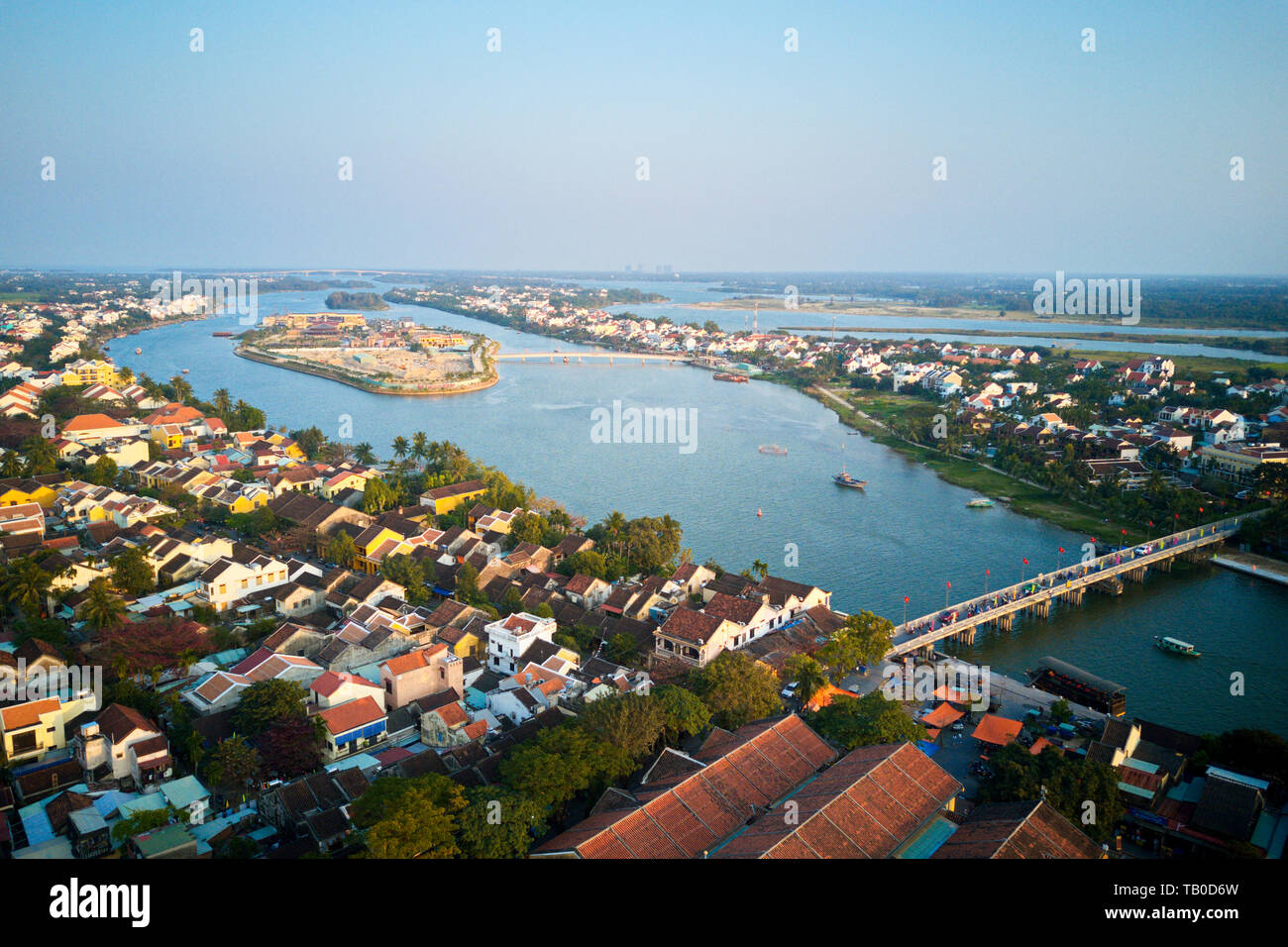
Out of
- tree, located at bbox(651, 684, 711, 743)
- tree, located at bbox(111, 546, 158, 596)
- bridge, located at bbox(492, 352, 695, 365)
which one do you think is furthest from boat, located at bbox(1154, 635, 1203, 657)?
bridge, located at bbox(492, 352, 695, 365)

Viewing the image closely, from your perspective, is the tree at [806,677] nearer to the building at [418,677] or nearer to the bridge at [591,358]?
the building at [418,677]

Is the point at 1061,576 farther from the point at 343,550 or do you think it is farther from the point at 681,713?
the point at 343,550

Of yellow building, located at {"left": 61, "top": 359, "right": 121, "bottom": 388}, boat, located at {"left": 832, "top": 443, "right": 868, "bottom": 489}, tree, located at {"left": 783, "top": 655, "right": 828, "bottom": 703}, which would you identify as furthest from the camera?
yellow building, located at {"left": 61, "top": 359, "right": 121, "bottom": 388}

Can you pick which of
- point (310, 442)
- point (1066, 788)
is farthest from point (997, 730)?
point (310, 442)

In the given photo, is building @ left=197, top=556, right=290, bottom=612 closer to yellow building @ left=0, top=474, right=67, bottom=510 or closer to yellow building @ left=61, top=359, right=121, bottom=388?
yellow building @ left=0, top=474, right=67, bottom=510

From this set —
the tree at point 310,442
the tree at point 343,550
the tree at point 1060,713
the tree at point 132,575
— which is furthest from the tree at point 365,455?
the tree at point 1060,713
